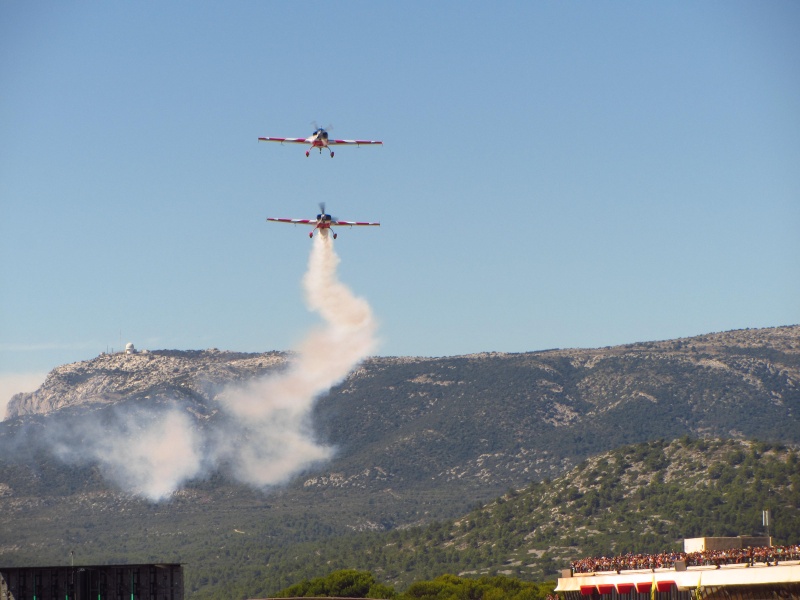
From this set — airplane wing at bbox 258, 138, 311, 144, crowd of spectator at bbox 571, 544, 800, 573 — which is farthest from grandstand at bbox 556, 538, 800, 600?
airplane wing at bbox 258, 138, 311, 144

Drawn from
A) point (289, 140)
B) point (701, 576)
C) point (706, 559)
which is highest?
point (289, 140)

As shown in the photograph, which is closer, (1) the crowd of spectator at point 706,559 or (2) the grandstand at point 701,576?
(2) the grandstand at point 701,576

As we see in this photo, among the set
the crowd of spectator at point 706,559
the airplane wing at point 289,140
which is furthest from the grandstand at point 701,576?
the airplane wing at point 289,140

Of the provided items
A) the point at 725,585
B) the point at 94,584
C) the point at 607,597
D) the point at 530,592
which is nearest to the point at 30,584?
the point at 94,584

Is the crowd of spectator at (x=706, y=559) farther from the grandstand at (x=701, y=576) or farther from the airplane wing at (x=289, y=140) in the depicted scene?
the airplane wing at (x=289, y=140)

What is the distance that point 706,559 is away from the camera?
11181 cm

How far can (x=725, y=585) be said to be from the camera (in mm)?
105375

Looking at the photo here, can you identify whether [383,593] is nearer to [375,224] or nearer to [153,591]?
[375,224]

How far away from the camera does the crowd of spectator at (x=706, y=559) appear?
4178 inches

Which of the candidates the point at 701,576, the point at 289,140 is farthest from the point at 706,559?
the point at 289,140

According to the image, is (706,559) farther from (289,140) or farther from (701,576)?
(289,140)

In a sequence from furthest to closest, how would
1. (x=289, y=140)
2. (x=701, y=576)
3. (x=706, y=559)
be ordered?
(x=289, y=140) → (x=706, y=559) → (x=701, y=576)

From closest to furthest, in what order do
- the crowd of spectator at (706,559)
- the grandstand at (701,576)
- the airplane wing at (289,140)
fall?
the grandstand at (701,576), the crowd of spectator at (706,559), the airplane wing at (289,140)

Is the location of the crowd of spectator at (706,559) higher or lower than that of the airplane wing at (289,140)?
lower
